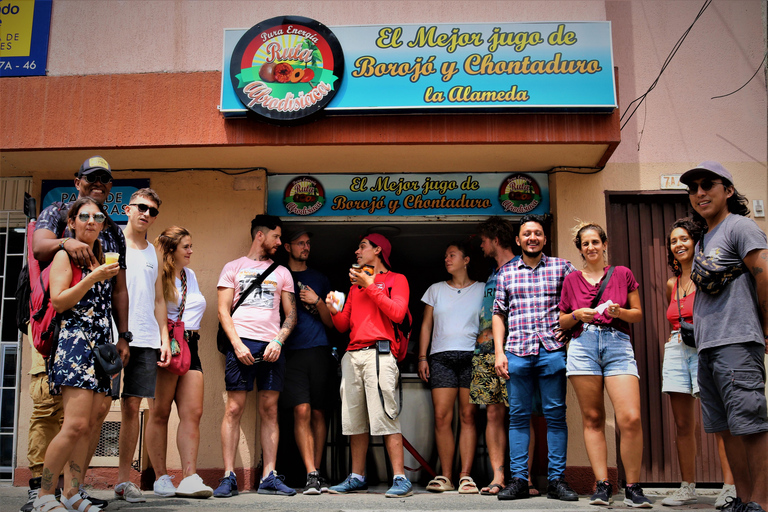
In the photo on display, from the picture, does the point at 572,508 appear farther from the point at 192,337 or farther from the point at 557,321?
the point at 192,337

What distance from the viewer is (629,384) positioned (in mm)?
5168

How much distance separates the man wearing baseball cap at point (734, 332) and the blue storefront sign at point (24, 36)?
253 inches

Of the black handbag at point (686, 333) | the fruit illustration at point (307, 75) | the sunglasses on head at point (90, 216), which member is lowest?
the black handbag at point (686, 333)

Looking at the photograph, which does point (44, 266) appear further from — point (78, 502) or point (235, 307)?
point (235, 307)

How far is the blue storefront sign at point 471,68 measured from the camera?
617cm

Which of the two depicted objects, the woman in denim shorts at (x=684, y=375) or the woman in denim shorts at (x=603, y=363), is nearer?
the woman in denim shorts at (x=603, y=363)

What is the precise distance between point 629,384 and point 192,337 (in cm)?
364

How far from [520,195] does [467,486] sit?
292 cm

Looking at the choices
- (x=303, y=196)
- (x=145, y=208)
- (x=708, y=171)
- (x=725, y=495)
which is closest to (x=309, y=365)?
(x=303, y=196)

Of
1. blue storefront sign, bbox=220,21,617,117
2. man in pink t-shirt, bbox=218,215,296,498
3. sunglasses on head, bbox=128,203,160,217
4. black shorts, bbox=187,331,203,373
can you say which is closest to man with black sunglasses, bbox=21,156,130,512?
sunglasses on head, bbox=128,203,160,217

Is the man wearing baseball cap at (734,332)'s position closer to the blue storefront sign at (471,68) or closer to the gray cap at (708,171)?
the gray cap at (708,171)

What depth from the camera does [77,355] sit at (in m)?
4.02

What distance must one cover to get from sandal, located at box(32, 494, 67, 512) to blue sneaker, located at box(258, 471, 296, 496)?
2173 mm

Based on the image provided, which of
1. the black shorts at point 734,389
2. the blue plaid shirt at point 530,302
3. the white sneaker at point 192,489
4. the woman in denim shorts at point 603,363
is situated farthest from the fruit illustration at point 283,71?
the black shorts at point 734,389
